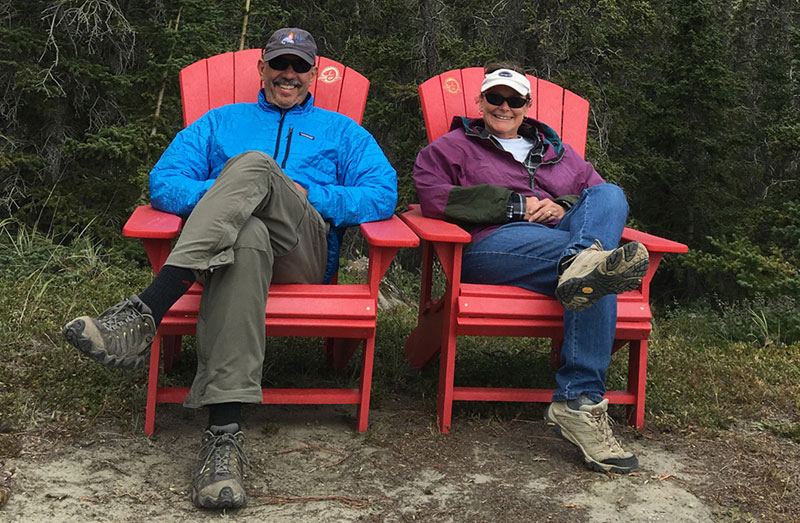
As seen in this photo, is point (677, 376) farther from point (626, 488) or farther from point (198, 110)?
point (198, 110)

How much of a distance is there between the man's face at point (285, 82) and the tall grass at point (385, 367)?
1.11 meters

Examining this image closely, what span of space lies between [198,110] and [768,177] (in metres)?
9.24

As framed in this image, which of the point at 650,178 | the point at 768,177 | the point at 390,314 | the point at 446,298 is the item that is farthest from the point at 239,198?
the point at 768,177

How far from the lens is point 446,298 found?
10.0 feet

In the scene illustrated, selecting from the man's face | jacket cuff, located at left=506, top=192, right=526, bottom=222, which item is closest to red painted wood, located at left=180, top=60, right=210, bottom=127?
the man's face

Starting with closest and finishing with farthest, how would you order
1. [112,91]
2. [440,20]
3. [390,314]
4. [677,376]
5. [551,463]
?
[551,463], [677,376], [390,314], [112,91], [440,20]

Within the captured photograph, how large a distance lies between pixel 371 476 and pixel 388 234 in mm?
803

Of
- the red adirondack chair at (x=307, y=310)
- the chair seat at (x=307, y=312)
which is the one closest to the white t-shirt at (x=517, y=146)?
the red adirondack chair at (x=307, y=310)

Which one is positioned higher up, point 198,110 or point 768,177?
point 768,177

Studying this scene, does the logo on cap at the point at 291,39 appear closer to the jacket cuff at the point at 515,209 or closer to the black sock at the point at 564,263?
the jacket cuff at the point at 515,209

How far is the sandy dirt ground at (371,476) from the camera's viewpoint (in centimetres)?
235

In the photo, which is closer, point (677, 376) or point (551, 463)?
point (551, 463)

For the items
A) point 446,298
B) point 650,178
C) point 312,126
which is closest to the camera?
point 446,298

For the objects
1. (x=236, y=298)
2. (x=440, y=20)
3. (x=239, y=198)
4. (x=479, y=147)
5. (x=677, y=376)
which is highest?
(x=440, y=20)
